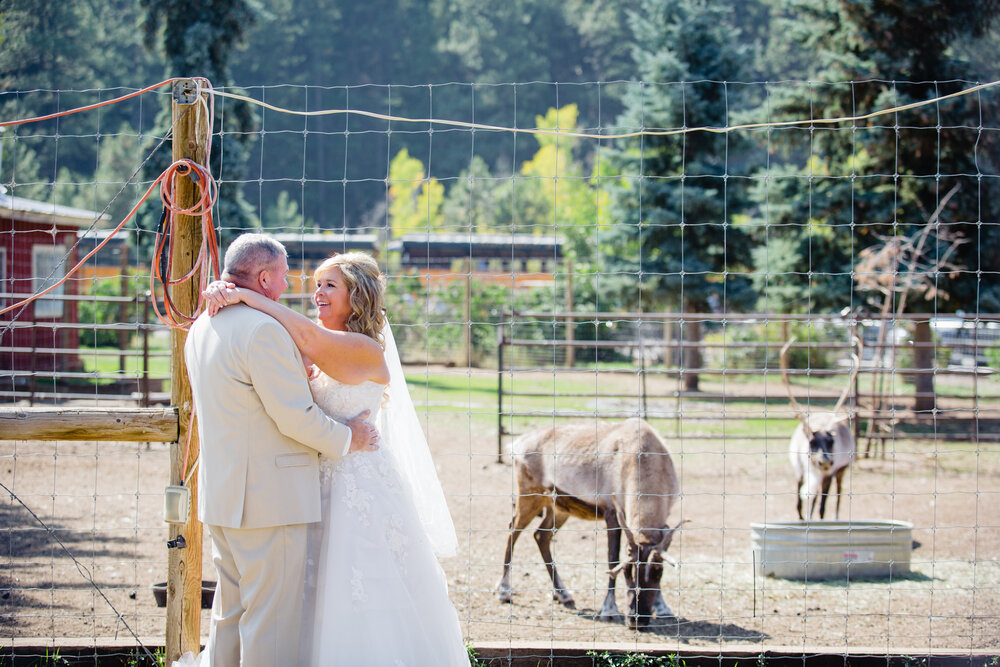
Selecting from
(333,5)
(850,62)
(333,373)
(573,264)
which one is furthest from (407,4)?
(333,373)

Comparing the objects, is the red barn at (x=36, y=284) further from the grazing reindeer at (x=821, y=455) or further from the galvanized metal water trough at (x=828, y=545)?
the galvanized metal water trough at (x=828, y=545)

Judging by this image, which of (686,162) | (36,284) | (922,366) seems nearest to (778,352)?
(686,162)

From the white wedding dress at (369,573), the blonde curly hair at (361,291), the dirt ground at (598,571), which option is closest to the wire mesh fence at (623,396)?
the dirt ground at (598,571)

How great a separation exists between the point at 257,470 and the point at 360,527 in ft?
1.41

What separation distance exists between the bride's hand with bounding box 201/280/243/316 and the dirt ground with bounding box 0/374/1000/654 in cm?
150

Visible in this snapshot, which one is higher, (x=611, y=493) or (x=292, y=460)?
(x=292, y=460)

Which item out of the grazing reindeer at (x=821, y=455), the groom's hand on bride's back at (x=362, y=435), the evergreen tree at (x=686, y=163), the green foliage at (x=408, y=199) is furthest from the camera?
the green foliage at (x=408, y=199)

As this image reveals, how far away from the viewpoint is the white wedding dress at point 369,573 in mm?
2928

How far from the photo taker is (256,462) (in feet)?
9.46

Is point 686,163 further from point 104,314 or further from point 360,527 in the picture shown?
point 360,527

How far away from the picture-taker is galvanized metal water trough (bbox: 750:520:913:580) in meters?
5.90

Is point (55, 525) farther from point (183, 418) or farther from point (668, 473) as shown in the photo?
point (668, 473)

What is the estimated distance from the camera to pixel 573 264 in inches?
1160

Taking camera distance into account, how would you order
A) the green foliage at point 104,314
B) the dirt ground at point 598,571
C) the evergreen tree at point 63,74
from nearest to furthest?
the dirt ground at point 598,571 → the evergreen tree at point 63,74 → the green foliage at point 104,314
